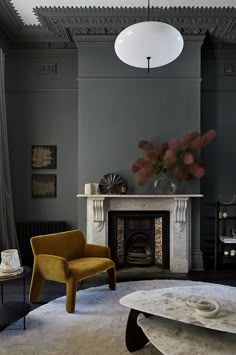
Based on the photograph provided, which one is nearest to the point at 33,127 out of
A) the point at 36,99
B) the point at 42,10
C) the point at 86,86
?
the point at 36,99

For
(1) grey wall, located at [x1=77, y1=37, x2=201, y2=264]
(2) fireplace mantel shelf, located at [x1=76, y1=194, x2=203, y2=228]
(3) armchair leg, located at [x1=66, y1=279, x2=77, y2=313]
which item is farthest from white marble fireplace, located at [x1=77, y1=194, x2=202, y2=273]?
(3) armchair leg, located at [x1=66, y1=279, x2=77, y2=313]

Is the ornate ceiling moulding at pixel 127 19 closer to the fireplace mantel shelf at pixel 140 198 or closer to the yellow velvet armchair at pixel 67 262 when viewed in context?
the fireplace mantel shelf at pixel 140 198

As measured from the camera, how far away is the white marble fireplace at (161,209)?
467 cm

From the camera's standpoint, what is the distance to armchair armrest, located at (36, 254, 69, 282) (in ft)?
10.6

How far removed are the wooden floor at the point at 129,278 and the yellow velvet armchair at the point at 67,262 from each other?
360mm

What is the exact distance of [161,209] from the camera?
475 cm

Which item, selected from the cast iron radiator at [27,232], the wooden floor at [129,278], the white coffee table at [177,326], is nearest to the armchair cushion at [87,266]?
the wooden floor at [129,278]

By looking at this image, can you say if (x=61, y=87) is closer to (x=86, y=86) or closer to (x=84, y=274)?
(x=86, y=86)

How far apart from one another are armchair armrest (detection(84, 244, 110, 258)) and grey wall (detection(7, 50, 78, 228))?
4.26ft

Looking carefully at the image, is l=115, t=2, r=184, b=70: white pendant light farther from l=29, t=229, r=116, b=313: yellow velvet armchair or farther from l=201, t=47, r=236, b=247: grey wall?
l=201, t=47, r=236, b=247: grey wall

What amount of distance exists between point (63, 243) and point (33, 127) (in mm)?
2301

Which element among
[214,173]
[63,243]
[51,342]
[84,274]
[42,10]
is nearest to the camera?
[51,342]

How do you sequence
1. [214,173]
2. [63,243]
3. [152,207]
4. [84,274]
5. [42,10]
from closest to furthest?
[84,274] → [63,243] → [42,10] → [152,207] → [214,173]

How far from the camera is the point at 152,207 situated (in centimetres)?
473
